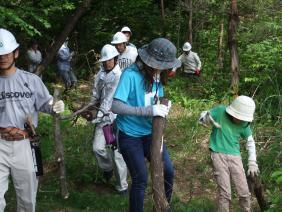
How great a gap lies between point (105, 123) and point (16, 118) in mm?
1818

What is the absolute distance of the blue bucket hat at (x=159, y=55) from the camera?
400 cm

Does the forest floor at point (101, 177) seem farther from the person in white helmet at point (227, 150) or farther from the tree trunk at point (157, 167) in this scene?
the tree trunk at point (157, 167)

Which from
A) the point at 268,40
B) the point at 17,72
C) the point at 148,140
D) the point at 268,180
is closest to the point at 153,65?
the point at 148,140

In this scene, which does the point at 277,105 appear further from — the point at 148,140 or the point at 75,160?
the point at 148,140

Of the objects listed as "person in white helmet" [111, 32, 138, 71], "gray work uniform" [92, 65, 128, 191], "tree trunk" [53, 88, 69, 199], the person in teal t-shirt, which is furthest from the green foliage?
the person in teal t-shirt

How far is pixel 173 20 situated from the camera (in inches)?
728

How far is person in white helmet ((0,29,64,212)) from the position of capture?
3988 mm

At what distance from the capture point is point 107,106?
5742 millimetres

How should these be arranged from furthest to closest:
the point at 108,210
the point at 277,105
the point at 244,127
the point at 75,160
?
the point at 277,105, the point at 75,160, the point at 108,210, the point at 244,127

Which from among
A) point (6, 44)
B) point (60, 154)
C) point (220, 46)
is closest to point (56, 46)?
point (60, 154)

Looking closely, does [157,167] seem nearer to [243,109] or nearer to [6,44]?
[243,109]

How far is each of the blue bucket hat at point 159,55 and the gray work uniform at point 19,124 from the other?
0.97 meters

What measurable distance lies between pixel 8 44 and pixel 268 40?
1046cm

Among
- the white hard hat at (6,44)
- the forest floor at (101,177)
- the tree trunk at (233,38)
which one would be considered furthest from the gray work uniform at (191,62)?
the white hard hat at (6,44)
